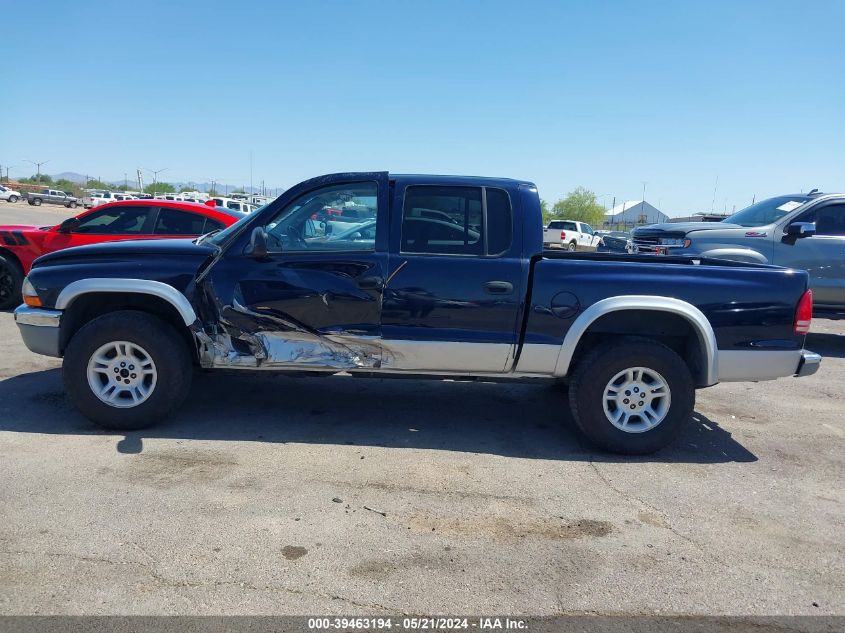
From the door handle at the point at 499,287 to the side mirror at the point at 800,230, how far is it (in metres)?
5.98

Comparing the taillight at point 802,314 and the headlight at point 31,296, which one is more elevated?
the taillight at point 802,314

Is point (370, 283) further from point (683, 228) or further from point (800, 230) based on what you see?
point (800, 230)

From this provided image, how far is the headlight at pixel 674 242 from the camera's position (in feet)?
30.5

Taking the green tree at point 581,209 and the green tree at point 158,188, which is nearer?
the green tree at point 581,209

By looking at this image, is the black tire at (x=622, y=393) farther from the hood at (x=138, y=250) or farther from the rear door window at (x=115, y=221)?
the rear door window at (x=115, y=221)

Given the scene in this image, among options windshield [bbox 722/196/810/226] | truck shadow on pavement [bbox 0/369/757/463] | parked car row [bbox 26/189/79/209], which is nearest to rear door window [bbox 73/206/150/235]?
truck shadow on pavement [bbox 0/369/757/463]

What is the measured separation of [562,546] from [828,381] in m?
5.39

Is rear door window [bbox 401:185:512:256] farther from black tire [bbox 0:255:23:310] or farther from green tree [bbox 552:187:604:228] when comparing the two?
green tree [bbox 552:187:604:228]

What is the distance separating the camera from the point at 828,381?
732cm

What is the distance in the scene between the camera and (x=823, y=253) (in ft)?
29.6

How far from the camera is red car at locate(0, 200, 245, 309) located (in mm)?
8766

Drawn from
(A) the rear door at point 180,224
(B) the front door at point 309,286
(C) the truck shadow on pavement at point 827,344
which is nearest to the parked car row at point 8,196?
(A) the rear door at point 180,224

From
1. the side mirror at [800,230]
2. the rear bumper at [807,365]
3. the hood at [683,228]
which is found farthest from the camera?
the hood at [683,228]

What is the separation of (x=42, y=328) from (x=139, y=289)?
850 mm
